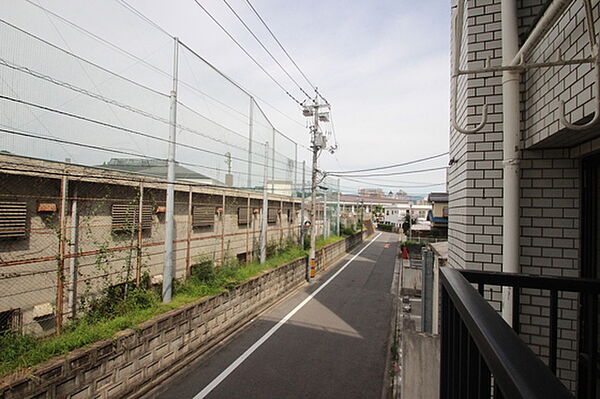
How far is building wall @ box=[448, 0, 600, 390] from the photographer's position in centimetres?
229

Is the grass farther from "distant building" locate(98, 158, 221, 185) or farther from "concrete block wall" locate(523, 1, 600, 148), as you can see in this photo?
"concrete block wall" locate(523, 1, 600, 148)

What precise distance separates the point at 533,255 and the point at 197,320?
577cm

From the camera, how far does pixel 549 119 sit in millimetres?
2404

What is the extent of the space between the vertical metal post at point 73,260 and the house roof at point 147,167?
0.77 m

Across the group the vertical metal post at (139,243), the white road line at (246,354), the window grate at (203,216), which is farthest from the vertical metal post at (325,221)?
the vertical metal post at (139,243)

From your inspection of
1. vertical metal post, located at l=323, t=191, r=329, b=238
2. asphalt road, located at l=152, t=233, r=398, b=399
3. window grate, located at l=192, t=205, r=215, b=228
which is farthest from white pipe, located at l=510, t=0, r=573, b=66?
vertical metal post, located at l=323, t=191, r=329, b=238

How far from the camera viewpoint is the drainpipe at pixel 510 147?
2664 millimetres

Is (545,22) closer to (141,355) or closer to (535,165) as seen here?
(535,165)

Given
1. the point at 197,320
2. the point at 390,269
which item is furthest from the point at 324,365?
the point at 390,269

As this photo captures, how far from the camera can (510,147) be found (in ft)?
8.80

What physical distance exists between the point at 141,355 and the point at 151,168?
3.32 m

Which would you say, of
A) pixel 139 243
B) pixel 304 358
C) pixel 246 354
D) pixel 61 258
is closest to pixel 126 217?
pixel 139 243

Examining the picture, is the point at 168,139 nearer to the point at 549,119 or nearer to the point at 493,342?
the point at 549,119

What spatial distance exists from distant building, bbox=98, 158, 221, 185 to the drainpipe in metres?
5.68
